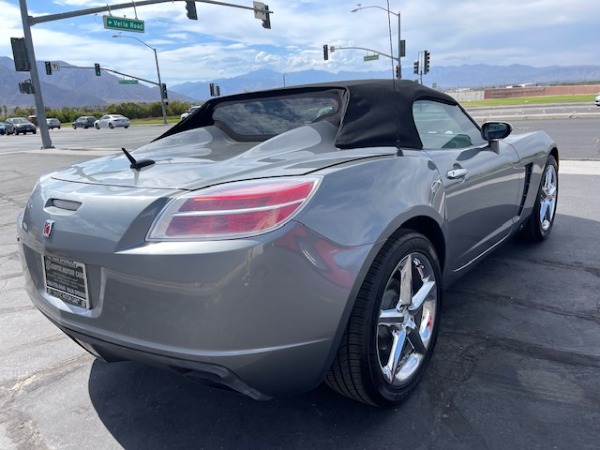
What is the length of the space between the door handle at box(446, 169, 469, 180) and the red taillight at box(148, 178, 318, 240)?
1.09m

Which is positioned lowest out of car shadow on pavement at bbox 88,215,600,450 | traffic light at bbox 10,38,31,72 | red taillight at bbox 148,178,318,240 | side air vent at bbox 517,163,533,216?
car shadow on pavement at bbox 88,215,600,450

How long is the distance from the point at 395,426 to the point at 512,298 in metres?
1.64

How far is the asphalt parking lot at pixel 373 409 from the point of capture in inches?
81.6

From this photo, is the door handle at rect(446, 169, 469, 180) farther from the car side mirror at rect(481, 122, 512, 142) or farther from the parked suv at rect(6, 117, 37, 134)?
the parked suv at rect(6, 117, 37, 134)

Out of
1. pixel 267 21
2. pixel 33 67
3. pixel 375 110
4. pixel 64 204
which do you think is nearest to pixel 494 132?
pixel 375 110

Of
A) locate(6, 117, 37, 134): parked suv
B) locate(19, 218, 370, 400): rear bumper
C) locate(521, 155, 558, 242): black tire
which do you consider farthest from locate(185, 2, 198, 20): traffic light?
locate(6, 117, 37, 134): parked suv

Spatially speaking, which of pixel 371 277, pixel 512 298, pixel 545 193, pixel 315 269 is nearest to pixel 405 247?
pixel 371 277

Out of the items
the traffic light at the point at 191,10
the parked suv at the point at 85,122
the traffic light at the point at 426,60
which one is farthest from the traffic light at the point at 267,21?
the parked suv at the point at 85,122

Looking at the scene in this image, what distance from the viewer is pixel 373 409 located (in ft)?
7.33

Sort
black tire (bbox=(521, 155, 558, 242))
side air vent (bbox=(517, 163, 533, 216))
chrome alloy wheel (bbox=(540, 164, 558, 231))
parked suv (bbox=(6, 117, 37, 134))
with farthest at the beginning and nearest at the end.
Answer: parked suv (bbox=(6, 117, 37, 134)) → chrome alloy wheel (bbox=(540, 164, 558, 231)) → black tire (bbox=(521, 155, 558, 242)) → side air vent (bbox=(517, 163, 533, 216))

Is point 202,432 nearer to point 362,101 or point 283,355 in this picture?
point 283,355

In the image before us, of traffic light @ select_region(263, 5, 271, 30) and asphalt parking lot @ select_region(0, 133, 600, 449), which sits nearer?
asphalt parking lot @ select_region(0, 133, 600, 449)

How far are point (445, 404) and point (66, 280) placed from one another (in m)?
1.73

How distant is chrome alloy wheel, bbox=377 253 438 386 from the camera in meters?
2.19
